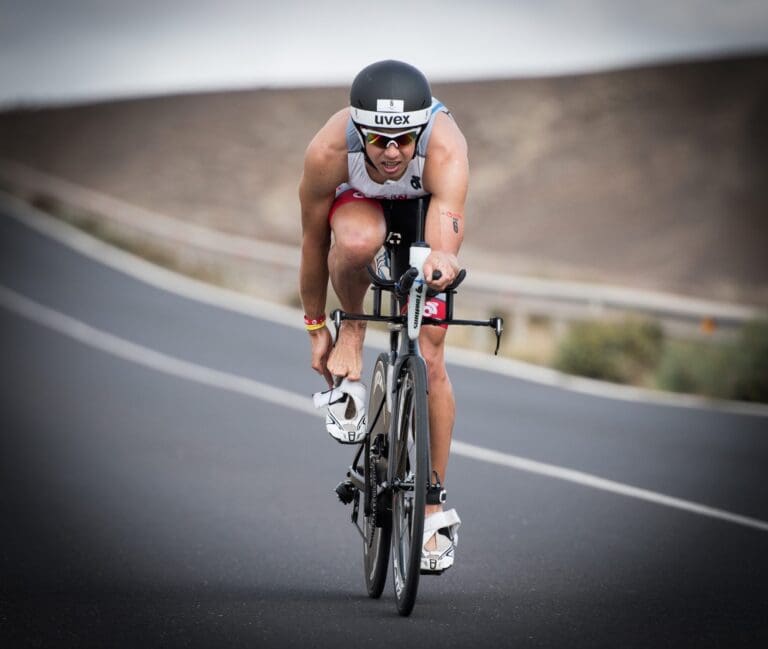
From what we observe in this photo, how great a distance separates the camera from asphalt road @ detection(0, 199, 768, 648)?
6703mm

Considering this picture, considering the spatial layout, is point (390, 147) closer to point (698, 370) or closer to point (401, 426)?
point (401, 426)

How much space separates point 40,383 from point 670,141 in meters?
49.7

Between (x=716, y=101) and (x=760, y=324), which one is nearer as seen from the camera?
(x=760, y=324)

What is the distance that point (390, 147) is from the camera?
6797mm

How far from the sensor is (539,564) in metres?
8.49

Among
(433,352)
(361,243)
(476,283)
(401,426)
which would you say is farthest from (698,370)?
(401,426)

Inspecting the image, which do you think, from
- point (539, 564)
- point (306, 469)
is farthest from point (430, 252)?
point (306, 469)

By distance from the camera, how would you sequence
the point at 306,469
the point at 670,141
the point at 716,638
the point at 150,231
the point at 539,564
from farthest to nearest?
the point at 670,141 → the point at 150,231 → the point at 306,469 → the point at 539,564 → the point at 716,638

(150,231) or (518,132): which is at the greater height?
(518,132)

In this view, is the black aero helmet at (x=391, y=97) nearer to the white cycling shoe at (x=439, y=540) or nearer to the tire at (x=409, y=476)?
the tire at (x=409, y=476)

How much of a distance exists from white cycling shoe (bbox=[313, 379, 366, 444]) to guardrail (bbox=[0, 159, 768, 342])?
40.3 ft

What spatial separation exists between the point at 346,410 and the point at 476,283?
18133mm

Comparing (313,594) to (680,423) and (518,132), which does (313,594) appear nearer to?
(680,423)

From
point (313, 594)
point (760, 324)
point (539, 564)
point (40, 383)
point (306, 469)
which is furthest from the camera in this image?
point (760, 324)
